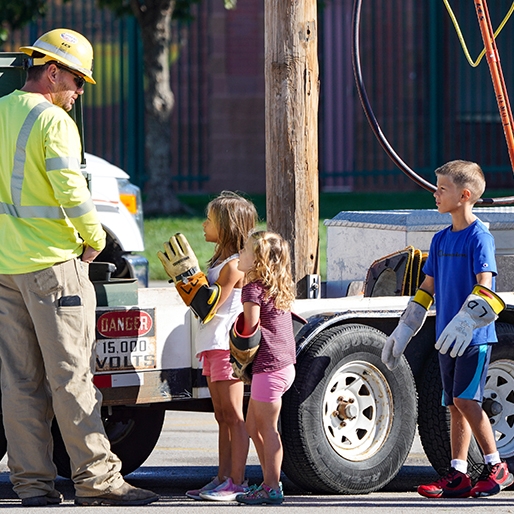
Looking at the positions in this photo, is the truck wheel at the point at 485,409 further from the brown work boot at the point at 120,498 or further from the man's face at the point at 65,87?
the man's face at the point at 65,87

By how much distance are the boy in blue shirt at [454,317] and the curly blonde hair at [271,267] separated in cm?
63

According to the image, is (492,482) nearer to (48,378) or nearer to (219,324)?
(219,324)

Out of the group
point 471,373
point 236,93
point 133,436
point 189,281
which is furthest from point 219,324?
point 236,93

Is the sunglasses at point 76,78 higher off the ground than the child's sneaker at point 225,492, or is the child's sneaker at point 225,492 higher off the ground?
the sunglasses at point 76,78

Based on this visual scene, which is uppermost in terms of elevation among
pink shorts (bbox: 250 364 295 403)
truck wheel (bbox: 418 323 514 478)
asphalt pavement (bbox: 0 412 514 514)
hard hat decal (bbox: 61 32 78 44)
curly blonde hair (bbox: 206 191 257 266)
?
hard hat decal (bbox: 61 32 78 44)

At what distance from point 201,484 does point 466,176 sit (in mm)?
2261

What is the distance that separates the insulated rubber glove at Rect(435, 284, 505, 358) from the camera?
222 inches

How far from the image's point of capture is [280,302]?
566 centimetres

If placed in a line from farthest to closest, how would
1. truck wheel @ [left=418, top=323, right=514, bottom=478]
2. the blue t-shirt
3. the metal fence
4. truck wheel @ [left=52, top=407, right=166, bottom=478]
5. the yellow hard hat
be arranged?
the metal fence < truck wheel @ [left=52, top=407, right=166, bottom=478] < truck wheel @ [left=418, top=323, right=514, bottom=478] < the blue t-shirt < the yellow hard hat

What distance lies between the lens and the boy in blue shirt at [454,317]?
5.82 meters

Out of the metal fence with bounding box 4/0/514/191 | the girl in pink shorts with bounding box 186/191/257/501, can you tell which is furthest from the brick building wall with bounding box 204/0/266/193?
the girl in pink shorts with bounding box 186/191/257/501

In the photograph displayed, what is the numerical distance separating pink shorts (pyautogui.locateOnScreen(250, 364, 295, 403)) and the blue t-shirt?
834 mm

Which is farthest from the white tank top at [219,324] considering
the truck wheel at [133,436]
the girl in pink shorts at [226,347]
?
the truck wheel at [133,436]

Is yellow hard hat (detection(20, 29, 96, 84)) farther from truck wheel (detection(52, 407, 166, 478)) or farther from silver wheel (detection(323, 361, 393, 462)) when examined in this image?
truck wheel (detection(52, 407, 166, 478))
